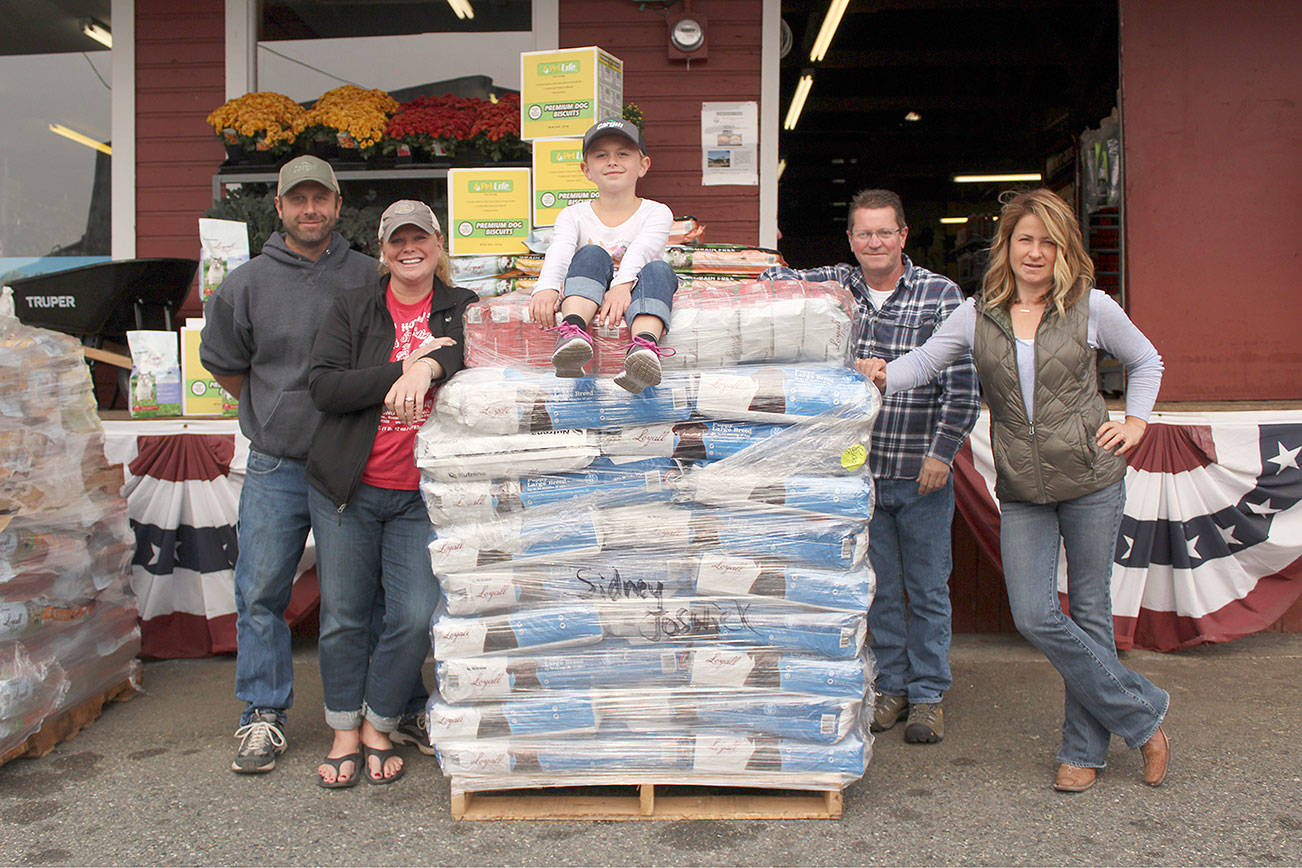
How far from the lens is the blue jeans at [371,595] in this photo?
332cm

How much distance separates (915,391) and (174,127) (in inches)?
200

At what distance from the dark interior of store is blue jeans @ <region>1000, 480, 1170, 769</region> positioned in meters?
4.48

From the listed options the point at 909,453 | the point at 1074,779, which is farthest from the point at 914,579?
the point at 1074,779

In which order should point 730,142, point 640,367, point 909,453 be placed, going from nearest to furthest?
1. point 640,367
2. point 909,453
3. point 730,142

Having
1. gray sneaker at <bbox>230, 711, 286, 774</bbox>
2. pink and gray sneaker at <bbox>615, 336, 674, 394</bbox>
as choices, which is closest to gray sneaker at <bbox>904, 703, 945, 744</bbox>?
pink and gray sneaker at <bbox>615, 336, 674, 394</bbox>

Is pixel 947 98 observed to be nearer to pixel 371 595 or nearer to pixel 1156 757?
pixel 1156 757

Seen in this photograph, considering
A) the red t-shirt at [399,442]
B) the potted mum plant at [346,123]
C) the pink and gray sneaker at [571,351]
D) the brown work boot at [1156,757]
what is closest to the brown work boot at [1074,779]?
the brown work boot at [1156,757]

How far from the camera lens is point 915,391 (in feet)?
12.0

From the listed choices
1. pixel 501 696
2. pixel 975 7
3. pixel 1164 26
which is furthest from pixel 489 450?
pixel 975 7

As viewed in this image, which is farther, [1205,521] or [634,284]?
[1205,521]

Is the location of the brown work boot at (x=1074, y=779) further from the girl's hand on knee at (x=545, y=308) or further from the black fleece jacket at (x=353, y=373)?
the black fleece jacket at (x=353, y=373)

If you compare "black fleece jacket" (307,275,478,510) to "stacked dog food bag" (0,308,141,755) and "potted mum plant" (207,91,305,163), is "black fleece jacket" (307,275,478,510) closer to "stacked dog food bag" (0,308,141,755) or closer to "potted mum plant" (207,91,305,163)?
"stacked dog food bag" (0,308,141,755)

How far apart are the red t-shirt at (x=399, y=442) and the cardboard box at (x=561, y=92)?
2.34 meters

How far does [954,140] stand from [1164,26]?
916cm
